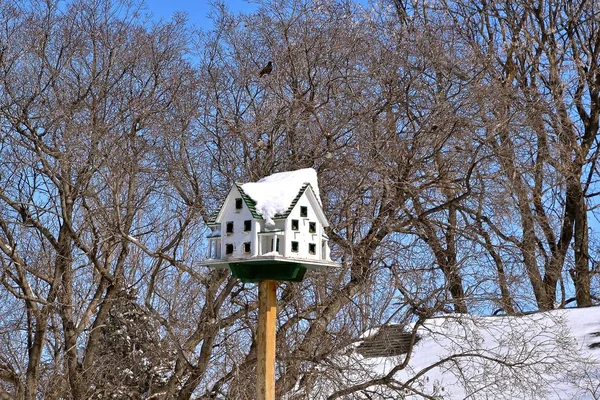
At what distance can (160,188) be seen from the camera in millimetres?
8812

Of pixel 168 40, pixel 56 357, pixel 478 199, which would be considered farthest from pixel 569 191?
pixel 56 357

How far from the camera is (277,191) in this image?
17.6 feet

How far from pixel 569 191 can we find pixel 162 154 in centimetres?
916

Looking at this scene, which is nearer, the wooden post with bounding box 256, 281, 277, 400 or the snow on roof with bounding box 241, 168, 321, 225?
the wooden post with bounding box 256, 281, 277, 400

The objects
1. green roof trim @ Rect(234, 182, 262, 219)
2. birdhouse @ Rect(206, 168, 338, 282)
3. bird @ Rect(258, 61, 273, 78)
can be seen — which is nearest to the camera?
birdhouse @ Rect(206, 168, 338, 282)

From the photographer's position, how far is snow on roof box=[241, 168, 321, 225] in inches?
207

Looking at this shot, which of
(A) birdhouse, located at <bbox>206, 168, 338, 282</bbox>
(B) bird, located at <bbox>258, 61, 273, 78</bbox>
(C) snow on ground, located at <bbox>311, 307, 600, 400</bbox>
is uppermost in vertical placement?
(B) bird, located at <bbox>258, 61, 273, 78</bbox>

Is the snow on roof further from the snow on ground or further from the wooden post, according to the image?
the snow on ground

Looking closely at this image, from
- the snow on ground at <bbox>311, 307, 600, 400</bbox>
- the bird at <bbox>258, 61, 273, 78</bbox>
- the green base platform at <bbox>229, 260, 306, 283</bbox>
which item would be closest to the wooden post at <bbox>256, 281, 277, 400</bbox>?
the green base platform at <bbox>229, 260, 306, 283</bbox>

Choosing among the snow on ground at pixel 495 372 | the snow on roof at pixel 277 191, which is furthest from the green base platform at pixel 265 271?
the snow on ground at pixel 495 372

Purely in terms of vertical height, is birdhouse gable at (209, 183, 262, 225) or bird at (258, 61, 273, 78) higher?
bird at (258, 61, 273, 78)

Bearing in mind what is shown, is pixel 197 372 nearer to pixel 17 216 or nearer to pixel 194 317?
pixel 194 317

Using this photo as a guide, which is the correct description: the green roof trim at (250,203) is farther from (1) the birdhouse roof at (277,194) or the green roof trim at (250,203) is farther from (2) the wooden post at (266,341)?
(2) the wooden post at (266,341)

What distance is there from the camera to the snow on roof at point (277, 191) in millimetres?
5246
